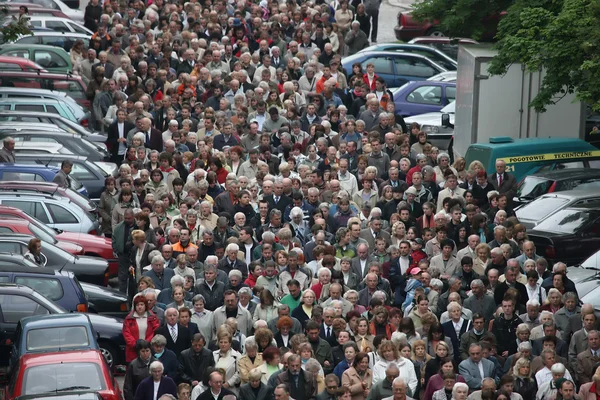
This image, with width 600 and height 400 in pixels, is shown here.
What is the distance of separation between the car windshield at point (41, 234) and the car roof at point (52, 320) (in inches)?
170

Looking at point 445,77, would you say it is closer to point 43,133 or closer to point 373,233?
point 43,133

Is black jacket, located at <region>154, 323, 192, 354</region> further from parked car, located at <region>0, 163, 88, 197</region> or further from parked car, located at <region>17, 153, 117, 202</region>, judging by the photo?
parked car, located at <region>17, 153, 117, 202</region>

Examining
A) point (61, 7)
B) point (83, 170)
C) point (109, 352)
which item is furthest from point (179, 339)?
point (61, 7)

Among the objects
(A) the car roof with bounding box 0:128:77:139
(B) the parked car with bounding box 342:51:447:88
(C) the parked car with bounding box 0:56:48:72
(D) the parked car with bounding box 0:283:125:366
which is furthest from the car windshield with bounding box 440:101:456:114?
(D) the parked car with bounding box 0:283:125:366

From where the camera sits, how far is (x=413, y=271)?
2005cm

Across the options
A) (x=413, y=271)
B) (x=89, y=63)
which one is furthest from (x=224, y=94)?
(x=413, y=271)

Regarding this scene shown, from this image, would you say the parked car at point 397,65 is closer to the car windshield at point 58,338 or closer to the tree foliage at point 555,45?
the tree foliage at point 555,45

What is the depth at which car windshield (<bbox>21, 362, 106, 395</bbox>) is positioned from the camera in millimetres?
16219

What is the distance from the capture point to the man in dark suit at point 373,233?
21234mm

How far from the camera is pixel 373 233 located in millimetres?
21562

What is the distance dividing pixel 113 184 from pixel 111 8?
14.7 m

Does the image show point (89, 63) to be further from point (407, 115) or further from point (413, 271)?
point (413, 271)

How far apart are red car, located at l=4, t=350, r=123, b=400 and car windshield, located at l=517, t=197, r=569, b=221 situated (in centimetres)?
976

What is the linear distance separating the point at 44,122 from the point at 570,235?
12.2 m
